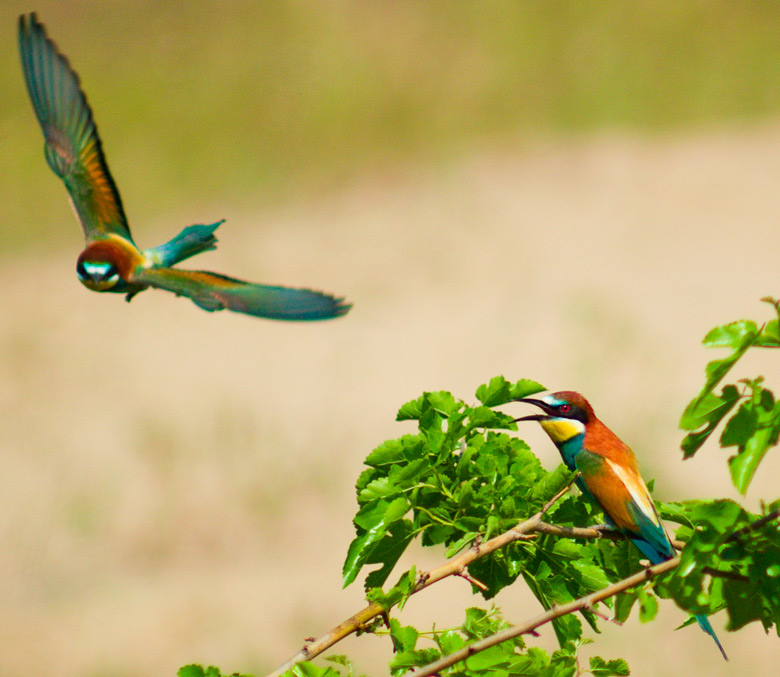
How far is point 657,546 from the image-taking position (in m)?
0.47

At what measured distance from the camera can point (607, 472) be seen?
50 centimetres

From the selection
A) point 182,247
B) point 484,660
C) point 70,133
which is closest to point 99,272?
point 182,247

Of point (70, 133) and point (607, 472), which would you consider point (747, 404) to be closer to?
point (607, 472)

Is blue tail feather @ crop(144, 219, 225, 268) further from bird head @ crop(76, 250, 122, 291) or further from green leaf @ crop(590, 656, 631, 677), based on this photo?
green leaf @ crop(590, 656, 631, 677)

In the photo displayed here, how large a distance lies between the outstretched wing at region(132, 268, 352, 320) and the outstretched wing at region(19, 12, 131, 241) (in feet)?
0.33

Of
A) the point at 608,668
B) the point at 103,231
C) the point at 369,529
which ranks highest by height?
the point at 103,231

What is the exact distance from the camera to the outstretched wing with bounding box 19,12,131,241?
537 mm

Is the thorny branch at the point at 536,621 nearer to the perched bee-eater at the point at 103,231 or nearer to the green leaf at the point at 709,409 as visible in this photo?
the green leaf at the point at 709,409

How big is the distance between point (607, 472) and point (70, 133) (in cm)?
42

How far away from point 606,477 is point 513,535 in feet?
0.53

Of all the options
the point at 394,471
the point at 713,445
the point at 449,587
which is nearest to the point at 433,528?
the point at 394,471

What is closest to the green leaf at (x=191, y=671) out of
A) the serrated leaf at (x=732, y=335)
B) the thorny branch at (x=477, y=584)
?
the thorny branch at (x=477, y=584)

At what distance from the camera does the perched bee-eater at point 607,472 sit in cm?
46

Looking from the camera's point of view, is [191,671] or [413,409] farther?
[413,409]
